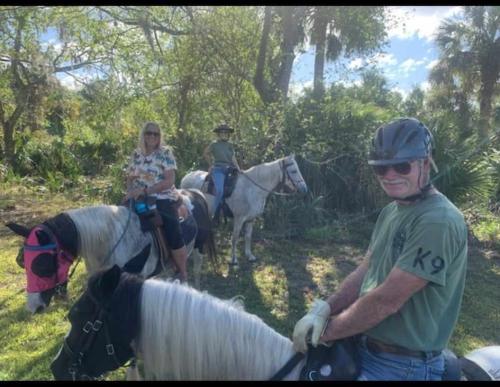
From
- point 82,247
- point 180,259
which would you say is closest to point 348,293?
point 82,247

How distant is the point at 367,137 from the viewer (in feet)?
31.8

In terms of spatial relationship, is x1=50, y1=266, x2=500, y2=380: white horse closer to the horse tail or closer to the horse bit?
the horse bit

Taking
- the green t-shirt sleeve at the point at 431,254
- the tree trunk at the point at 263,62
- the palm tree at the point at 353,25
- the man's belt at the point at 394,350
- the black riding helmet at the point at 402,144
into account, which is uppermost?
the palm tree at the point at 353,25

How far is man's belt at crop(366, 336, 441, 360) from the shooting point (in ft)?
5.50

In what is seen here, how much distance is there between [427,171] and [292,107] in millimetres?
8860

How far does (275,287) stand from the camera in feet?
20.2

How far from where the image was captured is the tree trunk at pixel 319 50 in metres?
11.5

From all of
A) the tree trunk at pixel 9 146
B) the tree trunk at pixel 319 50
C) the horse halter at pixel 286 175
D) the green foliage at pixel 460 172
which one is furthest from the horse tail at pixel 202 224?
the tree trunk at pixel 9 146

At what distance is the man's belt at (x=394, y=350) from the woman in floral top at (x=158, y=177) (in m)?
2.90

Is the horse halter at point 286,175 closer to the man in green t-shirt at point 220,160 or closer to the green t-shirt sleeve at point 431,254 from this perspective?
the man in green t-shirt at point 220,160

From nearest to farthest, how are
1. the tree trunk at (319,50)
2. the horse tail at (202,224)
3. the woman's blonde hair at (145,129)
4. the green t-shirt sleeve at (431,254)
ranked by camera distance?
1. the green t-shirt sleeve at (431,254)
2. the woman's blonde hair at (145,129)
3. the horse tail at (202,224)
4. the tree trunk at (319,50)

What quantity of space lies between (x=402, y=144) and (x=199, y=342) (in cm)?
114
